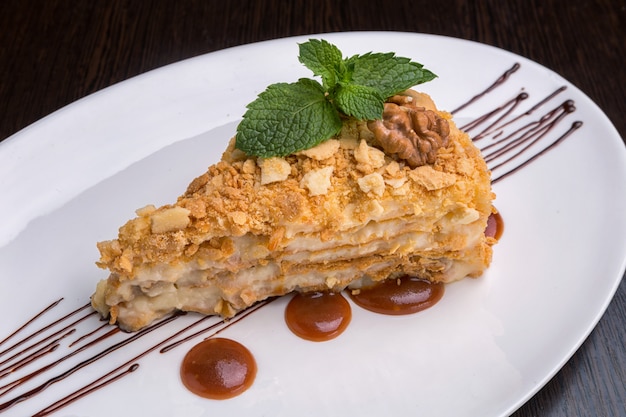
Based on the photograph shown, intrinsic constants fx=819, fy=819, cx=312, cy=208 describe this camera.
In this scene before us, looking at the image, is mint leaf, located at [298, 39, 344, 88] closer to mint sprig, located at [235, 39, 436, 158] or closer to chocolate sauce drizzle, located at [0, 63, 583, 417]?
mint sprig, located at [235, 39, 436, 158]

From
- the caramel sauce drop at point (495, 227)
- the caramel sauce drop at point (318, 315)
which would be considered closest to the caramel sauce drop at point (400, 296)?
the caramel sauce drop at point (318, 315)

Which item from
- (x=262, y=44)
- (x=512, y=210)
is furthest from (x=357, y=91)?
(x=262, y=44)

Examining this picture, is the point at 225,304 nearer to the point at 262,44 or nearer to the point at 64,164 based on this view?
the point at 64,164

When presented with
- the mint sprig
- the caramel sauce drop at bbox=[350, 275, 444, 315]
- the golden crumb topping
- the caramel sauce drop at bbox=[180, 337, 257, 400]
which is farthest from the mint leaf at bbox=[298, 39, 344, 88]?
the caramel sauce drop at bbox=[180, 337, 257, 400]

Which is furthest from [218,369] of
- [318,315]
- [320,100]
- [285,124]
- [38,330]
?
[320,100]

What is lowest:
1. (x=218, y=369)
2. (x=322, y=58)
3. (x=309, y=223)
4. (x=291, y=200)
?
(x=218, y=369)

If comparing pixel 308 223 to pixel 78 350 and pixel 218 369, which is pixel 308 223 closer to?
pixel 218 369
